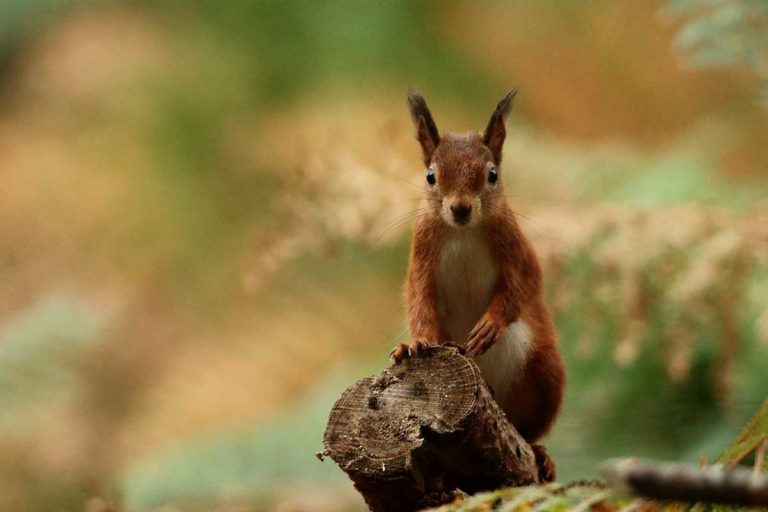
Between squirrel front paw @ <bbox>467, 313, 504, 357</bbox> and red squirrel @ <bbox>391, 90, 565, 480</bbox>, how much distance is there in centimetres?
2

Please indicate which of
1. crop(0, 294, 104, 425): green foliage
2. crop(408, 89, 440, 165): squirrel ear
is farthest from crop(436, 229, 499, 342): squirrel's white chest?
crop(0, 294, 104, 425): green foliage

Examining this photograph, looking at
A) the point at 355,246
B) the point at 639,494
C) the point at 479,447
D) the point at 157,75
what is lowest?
the point at 639,494

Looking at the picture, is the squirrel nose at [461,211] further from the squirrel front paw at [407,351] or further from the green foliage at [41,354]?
the green foliage at [41,354]

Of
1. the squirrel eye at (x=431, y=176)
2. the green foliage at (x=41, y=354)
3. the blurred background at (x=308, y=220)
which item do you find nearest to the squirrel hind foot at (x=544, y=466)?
the squirrel eye at (x=431, y=176)

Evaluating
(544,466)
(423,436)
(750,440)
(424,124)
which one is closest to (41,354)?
(424,124)

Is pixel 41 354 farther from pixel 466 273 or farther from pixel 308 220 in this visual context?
pixel 466 273

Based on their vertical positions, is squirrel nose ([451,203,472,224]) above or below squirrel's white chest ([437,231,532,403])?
above

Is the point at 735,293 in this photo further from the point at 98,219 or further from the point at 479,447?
the point at 98,219

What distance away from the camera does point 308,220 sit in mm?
2154

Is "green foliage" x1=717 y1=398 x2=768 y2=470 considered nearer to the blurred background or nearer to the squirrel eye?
the squirrel eye

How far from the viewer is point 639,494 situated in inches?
23.1

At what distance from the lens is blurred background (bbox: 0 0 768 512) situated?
2148 millimetres

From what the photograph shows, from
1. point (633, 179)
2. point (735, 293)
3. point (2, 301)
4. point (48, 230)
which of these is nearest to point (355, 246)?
point (633, 179)

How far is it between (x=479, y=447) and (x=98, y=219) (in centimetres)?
298
